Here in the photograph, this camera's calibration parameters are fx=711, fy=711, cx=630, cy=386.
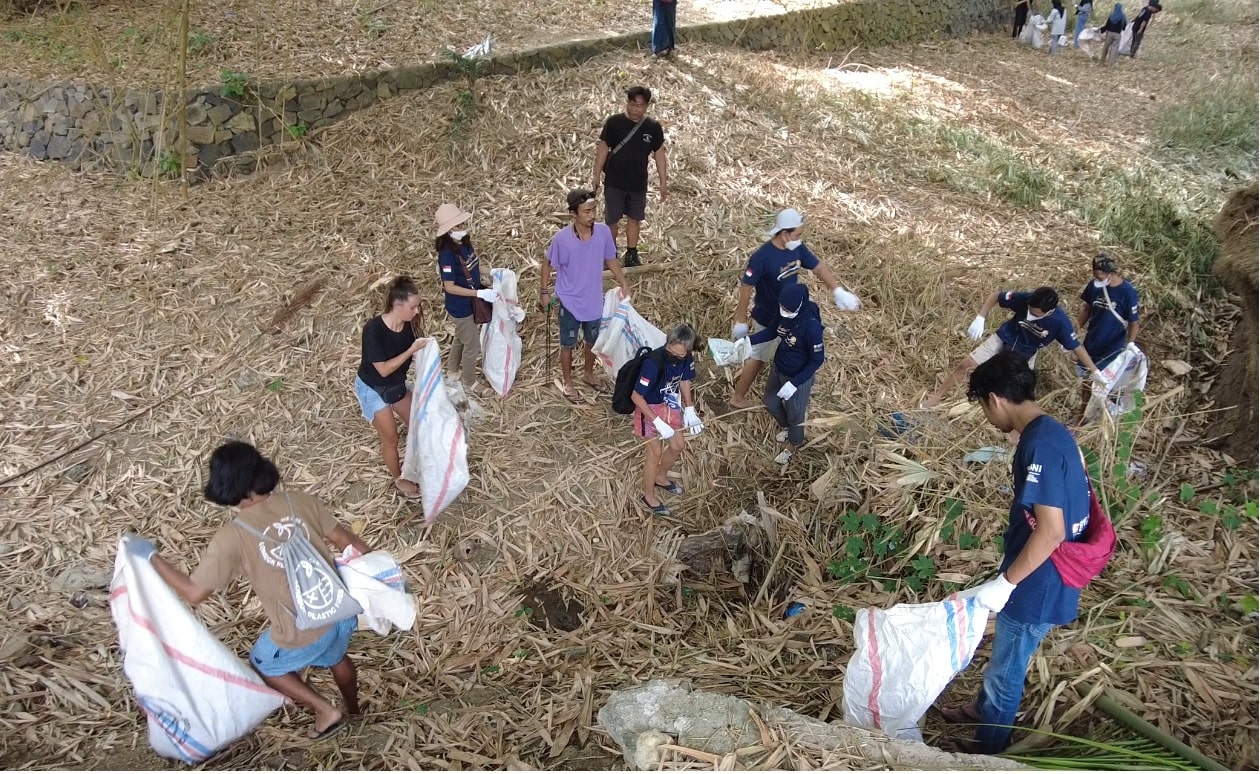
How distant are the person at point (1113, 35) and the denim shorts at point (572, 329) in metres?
13.8

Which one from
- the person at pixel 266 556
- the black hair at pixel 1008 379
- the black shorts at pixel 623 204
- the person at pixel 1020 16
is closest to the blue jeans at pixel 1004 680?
the black hair at pixel 1008 379

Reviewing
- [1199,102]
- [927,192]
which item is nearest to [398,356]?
[927,192]

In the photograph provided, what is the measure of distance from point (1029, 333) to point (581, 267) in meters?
2.99

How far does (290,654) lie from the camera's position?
9.05 ft

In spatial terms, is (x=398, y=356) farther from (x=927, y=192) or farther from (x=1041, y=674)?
(x=927, y=192)

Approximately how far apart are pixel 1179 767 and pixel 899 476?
6.07ft

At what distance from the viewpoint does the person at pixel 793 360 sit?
169 inches

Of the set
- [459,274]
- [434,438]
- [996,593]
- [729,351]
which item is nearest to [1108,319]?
[729,351]

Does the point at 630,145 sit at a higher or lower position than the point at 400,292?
higher

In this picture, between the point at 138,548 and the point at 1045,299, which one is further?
the point at 1045,299

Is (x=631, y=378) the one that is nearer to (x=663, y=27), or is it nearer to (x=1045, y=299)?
(x=1045, y=299)

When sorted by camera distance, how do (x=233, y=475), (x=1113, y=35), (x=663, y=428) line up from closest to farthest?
(x=233, y=475) → (x=663, y=428) → (x=1113, y=35)

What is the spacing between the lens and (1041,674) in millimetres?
3156

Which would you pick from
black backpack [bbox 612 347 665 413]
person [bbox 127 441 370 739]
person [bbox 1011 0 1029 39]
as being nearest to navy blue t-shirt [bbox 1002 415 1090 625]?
black backpack [bbox 612 347 665 413]
